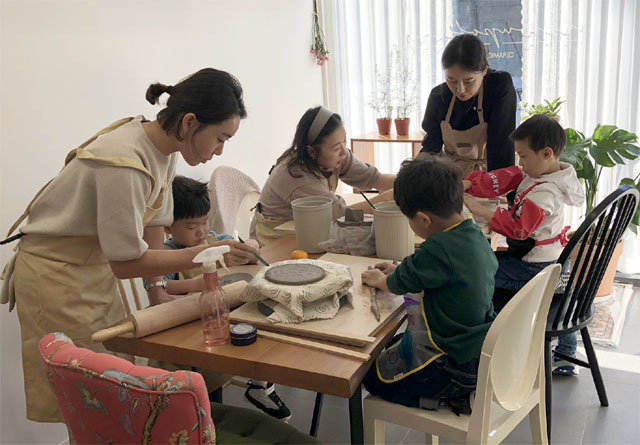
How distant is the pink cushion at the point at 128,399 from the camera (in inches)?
39.8

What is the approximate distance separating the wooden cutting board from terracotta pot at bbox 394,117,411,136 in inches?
104

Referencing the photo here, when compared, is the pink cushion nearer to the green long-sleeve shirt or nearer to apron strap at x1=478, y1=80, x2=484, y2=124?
the green long-sleeve shirt

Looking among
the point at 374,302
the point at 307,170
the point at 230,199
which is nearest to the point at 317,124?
the point at 307,170

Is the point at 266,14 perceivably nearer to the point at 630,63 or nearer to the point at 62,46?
the point at 62,46

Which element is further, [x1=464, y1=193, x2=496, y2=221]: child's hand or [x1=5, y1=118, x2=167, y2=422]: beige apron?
[x1=464, y1=193, x2=496, y2=221]: child's hand

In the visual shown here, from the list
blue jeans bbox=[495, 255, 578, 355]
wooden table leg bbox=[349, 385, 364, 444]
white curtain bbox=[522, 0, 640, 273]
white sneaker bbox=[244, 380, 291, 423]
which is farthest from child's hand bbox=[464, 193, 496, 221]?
white curtain bbox=[522, 0, 640, 273]

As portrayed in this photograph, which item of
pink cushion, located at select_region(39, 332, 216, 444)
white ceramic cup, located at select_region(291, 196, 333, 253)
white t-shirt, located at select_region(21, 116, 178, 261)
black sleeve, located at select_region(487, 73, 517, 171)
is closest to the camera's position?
pink cushion, located at select_region(39, 332, 216, 444)

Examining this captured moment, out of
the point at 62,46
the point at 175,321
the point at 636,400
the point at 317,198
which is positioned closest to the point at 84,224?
the point at 175,321

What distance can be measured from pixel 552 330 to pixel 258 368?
112cm

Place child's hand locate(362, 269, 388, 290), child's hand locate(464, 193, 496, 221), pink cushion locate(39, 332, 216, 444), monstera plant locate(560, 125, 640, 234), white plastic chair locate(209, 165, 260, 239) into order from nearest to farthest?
pink cushion locate(39, 332, 216, 444), child's hand locate(362, 269, 388, 290), child's hand locate(464, 193, 496, 221), white plastic chair locate(209, 165, 260, 239), monstera plant locate(560, 125, 640, 234)

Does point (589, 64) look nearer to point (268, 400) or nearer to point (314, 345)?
point (268, 400)

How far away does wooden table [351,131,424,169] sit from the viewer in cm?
405

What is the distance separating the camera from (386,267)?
5.55 feet

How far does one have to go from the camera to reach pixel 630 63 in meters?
3.58
